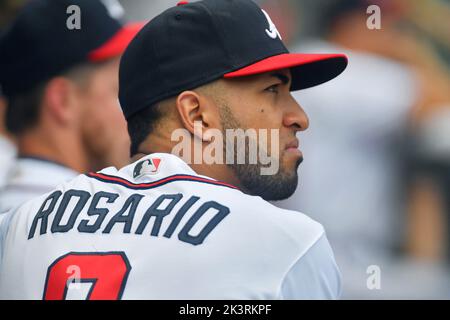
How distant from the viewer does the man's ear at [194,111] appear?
2.04m

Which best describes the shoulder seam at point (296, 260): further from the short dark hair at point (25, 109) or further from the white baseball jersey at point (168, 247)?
the short dark hair at point (25, 109)

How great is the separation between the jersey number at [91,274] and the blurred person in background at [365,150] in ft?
7.81

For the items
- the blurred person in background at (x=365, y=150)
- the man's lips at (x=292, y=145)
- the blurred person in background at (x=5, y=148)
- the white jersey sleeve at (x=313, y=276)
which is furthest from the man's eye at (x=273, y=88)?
the blurred person in background at (x=5, y=148)

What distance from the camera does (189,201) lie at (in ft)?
5.83

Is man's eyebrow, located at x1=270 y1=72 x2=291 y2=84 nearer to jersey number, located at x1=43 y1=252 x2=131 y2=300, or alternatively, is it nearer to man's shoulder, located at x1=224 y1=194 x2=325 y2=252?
man's shoulder, located at x1=224 y1=194 x2=325 y2=252

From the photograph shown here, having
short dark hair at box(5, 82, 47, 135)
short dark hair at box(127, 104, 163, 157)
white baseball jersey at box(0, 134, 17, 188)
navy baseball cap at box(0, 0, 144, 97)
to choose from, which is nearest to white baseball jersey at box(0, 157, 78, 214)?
short dark hair at box(5, 82, 47, 135)

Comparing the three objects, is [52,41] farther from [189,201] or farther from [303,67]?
[189,201]

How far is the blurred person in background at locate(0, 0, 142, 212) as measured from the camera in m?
3.20

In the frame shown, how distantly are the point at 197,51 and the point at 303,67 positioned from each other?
0.37 metres

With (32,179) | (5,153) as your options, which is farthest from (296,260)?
(5,153)

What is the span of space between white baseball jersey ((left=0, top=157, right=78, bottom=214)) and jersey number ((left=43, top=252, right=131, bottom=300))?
138 cm

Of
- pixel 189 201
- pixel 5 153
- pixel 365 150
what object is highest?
pixel 189 201

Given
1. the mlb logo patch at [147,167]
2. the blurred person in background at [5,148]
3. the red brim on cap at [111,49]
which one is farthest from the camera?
the blurred person in background at [5,148]

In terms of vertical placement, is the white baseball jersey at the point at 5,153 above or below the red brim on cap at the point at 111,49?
below
